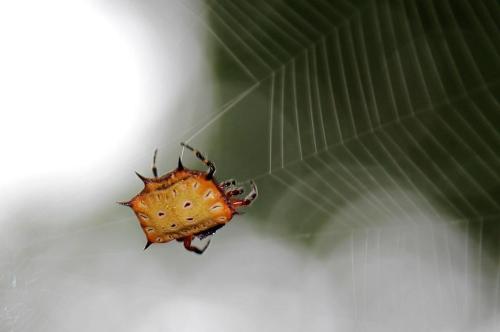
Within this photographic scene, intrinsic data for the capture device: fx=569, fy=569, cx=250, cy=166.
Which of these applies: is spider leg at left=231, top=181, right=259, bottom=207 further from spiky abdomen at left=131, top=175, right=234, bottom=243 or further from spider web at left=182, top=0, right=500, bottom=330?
spider web at left=182, top=0, right=500, bottom=330

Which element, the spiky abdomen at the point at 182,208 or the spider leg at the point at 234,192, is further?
the spider leg at the point at 234,192

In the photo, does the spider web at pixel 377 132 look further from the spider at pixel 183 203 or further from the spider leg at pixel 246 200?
the spider at pixel 183 203

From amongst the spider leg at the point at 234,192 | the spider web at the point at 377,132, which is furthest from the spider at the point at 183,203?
the spider web at the point at 377,132

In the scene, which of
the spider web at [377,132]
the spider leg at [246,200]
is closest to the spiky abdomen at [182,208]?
the spider leg at [246,200]

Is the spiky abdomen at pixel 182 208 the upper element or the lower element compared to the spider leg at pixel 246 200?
upper

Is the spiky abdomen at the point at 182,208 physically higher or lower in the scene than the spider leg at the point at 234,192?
higher

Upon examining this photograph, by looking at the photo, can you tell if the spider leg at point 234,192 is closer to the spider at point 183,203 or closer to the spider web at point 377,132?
the spider at point 183,203

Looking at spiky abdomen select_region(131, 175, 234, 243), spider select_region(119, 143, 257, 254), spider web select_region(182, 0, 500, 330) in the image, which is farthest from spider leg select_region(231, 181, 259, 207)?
spider web select_region(182, 0, 500, 330)

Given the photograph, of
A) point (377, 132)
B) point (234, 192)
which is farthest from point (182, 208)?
point (377, 132)

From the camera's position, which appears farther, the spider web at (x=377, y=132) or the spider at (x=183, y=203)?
the spider web at (x=377, y=132)

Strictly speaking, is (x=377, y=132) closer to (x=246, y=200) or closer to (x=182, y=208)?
(x=246, y=200)
